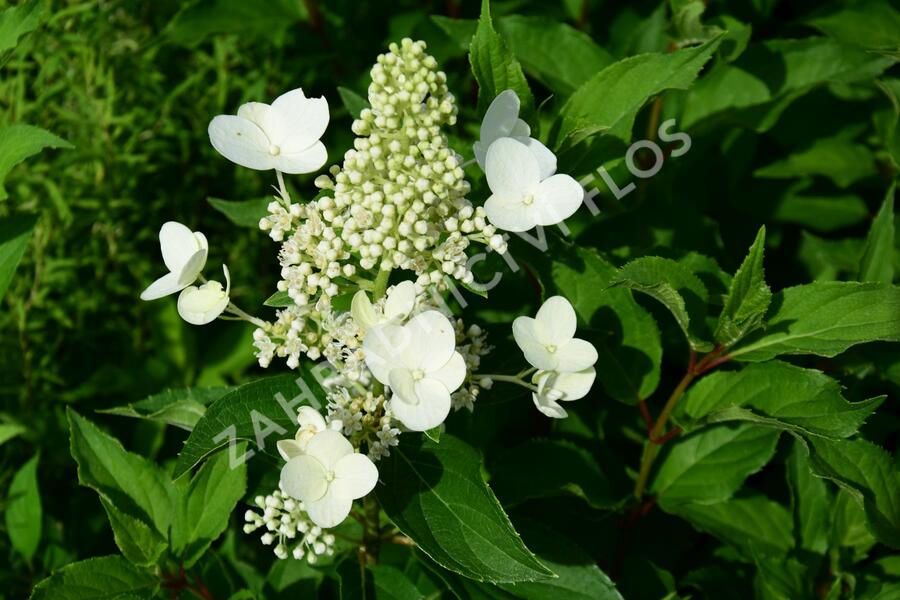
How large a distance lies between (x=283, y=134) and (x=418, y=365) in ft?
1.70

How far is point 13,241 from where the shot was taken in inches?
70.7

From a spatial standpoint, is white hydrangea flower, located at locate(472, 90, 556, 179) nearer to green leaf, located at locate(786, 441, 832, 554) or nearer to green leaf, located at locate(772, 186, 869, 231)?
green leaf, located at locate(786, 441, 832, 554)

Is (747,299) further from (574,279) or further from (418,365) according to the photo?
(418,365)

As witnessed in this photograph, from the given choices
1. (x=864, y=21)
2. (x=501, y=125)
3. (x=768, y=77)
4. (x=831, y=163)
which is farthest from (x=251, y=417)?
(x=864, y=21)

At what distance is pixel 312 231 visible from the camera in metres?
1.39

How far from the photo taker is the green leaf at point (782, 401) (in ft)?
4.97

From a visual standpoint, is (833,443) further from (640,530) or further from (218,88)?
(218,88)

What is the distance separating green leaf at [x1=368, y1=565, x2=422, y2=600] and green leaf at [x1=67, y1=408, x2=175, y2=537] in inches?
19.4

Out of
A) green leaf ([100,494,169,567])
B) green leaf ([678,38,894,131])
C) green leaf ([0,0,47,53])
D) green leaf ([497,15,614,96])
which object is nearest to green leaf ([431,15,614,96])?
green leaf ([497,15,614,96])

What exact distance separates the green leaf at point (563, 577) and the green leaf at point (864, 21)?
179 cm

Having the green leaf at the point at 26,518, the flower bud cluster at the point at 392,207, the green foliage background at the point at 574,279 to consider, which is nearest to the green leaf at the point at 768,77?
the green foliage background at the point at 574,279

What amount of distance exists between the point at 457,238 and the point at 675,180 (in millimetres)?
1420

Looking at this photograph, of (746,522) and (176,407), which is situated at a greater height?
(176,407)

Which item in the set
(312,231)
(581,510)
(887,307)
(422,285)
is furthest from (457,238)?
(581,510)
